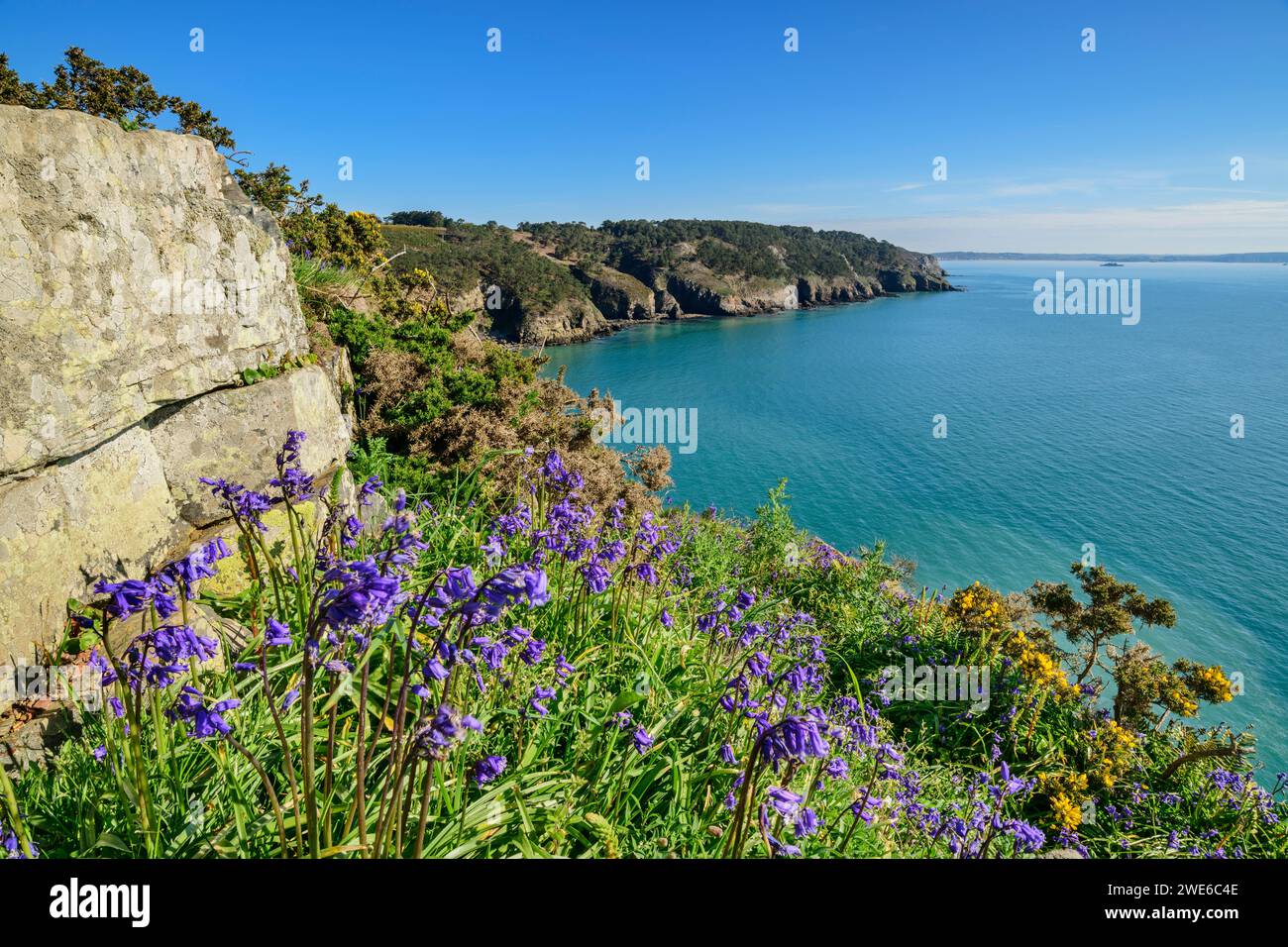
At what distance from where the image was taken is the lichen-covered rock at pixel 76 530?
396 cm

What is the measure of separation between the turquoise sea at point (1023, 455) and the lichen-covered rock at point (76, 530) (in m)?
22.7

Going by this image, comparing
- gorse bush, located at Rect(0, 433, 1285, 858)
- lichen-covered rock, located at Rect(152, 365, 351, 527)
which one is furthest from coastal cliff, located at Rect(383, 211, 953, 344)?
gorse bush, located at Rect(0, 433, 1285, 858)

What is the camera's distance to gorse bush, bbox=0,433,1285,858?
2.12 metres

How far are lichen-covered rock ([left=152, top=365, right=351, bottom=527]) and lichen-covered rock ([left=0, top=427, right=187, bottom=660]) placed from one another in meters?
0.14

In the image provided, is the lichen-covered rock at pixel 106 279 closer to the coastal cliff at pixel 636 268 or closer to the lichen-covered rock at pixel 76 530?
the lichen-covered rock at pixel 76 530

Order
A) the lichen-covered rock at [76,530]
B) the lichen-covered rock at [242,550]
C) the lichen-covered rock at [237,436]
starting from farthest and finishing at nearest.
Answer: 1. the lichen-covered rock at [237,436]
2. the lichen-covered rock at [242,550]
3. the lichen-covered rock at [76,530]

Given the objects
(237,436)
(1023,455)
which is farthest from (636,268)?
(237,436)

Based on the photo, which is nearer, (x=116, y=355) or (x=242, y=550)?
(x=242, y=550)

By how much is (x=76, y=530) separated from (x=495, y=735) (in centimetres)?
349

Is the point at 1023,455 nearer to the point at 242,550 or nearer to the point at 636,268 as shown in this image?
the point at 242,550

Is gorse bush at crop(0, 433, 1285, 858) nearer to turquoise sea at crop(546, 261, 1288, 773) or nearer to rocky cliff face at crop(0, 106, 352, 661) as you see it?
rocky cliff face at crop(0, 106, 352, 661)

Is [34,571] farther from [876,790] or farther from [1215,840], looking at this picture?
[1215,840]

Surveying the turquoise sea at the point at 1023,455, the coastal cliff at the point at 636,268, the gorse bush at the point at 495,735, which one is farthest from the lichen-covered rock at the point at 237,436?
the coastal cliff at the point at 636,268

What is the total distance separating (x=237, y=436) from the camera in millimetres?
5742
